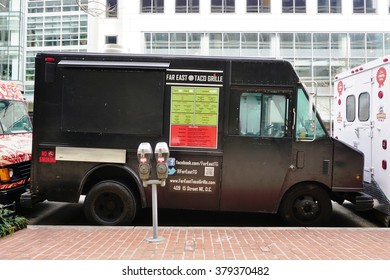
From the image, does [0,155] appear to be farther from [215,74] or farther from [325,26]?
[325,26]

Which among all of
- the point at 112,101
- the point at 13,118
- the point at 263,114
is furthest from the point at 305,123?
the point at 13,118

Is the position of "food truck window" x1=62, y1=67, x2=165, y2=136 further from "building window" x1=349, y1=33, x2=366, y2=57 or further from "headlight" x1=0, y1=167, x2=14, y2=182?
"building window" x1=349, y1=33, x2=366, y2=57

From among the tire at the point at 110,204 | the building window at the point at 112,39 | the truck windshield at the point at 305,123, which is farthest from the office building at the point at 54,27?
the truck windshield at the point at 305,123

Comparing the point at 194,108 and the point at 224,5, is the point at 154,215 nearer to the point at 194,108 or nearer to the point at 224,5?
the point at 194,108

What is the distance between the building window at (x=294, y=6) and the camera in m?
33.9

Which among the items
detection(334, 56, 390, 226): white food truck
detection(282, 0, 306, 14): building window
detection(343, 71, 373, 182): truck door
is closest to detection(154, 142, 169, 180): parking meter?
detection(334, 56, 390, 226): white food truck

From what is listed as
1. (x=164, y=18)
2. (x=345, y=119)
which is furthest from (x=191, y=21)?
(x=345, y=119)

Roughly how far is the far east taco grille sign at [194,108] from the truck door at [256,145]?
29 centimetres

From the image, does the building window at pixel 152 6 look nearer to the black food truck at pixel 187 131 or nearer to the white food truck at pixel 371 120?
the white food truck at pixel 371 120

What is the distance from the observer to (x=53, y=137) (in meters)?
6.54

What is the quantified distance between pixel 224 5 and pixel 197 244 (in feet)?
103

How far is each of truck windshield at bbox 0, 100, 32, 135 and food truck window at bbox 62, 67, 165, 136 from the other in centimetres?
206

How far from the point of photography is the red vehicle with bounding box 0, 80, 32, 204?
21.9ft

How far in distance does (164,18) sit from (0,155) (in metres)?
29.8
